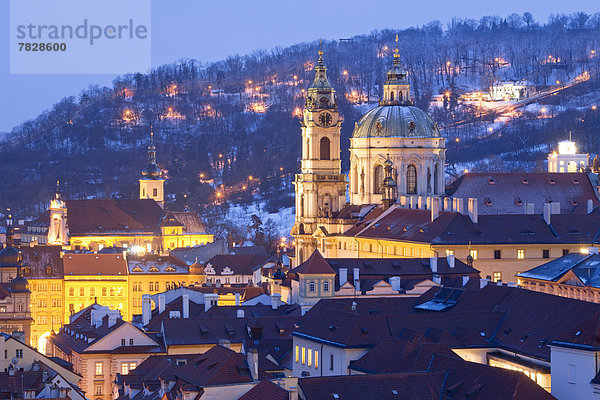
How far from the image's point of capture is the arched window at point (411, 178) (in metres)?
142

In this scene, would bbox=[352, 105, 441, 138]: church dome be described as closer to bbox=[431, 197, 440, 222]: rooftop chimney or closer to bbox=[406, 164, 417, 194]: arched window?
bbox=[406, 164, 417, 194]: arched window

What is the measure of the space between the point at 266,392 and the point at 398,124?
81.8m

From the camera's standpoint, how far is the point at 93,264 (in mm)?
140500

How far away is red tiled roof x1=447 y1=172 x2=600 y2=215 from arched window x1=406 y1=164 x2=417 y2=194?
366cm

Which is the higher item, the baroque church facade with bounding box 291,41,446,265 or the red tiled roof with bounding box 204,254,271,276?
the baroque church facade with bounding box 291,41,446,265

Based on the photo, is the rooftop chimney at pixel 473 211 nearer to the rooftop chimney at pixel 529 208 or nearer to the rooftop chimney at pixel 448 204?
the rooftop chimney at pixel 448 204

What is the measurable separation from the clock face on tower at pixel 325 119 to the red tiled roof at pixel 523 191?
1265cm

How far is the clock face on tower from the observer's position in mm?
146875

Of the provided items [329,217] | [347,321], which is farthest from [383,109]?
[347,321]

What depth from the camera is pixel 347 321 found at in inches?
3066

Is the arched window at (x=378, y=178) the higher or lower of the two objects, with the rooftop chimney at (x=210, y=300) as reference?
higher

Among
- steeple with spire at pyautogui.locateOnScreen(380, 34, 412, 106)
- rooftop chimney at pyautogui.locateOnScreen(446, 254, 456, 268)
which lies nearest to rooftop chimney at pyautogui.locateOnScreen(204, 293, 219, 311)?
rooftop chimney at pyautogui.locateOnScreen(446, 254, 456, 268)

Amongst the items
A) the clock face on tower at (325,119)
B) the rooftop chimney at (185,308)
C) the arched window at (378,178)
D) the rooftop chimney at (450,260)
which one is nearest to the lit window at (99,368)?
the rooftop chimney at (185,308)

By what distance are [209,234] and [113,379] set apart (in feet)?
334
